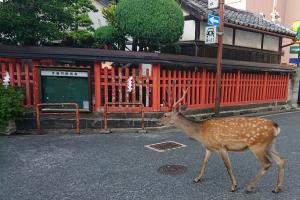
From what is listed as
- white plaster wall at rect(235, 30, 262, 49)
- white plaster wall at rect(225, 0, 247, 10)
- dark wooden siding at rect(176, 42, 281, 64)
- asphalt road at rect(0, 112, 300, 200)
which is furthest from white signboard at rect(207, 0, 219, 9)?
white plaster wall at rect(225, 0, 247, 10)

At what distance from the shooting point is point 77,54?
9.04 meters

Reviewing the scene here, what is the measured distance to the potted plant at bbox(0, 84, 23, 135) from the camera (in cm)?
805

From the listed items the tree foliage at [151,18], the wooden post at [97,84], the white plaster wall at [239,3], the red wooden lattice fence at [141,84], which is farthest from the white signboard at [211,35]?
the white plaster wall at [239,3]

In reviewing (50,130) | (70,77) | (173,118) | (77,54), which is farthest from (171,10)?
(50,130)

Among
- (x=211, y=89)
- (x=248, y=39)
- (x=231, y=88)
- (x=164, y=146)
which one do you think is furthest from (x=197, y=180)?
(x=248, y=39)

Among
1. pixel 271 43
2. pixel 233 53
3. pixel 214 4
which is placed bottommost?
pixel 233 53

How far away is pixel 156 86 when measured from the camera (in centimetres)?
968

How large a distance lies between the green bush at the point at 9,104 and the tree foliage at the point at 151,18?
4.56 m

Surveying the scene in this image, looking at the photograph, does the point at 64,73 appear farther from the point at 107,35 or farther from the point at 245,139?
the point at 245,139

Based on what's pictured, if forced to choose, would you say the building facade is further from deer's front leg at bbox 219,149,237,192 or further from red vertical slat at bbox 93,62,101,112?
deer's front leg at bbox 219,149,237,192

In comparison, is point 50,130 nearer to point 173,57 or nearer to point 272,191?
point 173,57

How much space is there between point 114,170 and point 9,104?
451 cm

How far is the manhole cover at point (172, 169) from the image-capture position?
19.2ft

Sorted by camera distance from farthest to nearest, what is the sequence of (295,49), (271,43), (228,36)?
(295,49), (271,43), (228,36)
